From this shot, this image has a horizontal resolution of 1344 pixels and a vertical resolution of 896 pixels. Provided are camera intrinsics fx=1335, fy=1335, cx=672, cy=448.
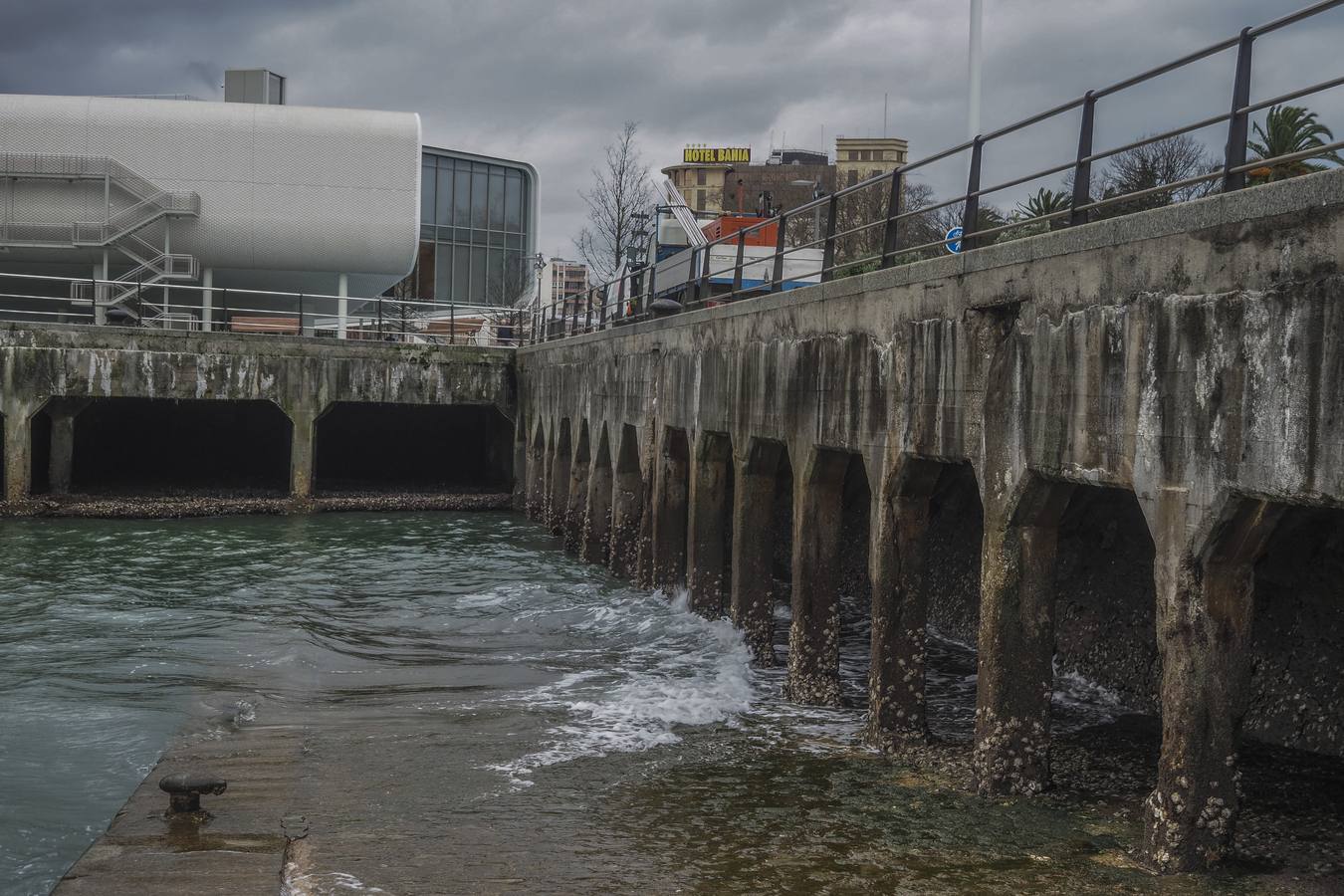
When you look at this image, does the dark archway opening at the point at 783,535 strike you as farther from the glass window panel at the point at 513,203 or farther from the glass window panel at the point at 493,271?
the glass window panel at the point at 513,203

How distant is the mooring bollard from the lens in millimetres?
8648

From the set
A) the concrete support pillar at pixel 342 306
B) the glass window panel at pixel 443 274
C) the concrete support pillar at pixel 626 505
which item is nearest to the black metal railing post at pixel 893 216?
the concrete support pillar at pixel 626 505

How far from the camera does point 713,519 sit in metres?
16.2

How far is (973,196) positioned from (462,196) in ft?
198

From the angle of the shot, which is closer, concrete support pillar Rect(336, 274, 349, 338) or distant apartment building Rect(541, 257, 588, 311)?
distant apartment building Rect(541, 257, 588, 311)

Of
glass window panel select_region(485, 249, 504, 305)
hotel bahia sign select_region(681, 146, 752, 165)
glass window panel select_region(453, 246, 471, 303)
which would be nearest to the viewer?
glass window panel select_region(453, 246, 471, 303)

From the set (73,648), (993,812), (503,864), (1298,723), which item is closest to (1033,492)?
(993,812)

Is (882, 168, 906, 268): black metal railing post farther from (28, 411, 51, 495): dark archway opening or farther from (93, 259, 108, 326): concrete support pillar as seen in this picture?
(28, 411, 51, 495): dark archway opening

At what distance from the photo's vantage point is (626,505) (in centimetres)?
2164

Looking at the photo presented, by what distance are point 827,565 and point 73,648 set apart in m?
8.85

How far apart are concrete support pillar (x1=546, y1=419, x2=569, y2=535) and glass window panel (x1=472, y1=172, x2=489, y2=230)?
42.5 m

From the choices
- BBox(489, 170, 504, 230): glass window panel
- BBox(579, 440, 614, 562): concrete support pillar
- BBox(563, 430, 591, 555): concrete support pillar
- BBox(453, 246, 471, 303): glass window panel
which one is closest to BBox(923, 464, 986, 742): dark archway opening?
BBox(579, 440, 614, 562): concrete support pillar

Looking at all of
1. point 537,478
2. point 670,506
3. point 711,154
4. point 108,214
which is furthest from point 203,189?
point 711,154

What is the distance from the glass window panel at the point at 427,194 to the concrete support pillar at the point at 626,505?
156ft
